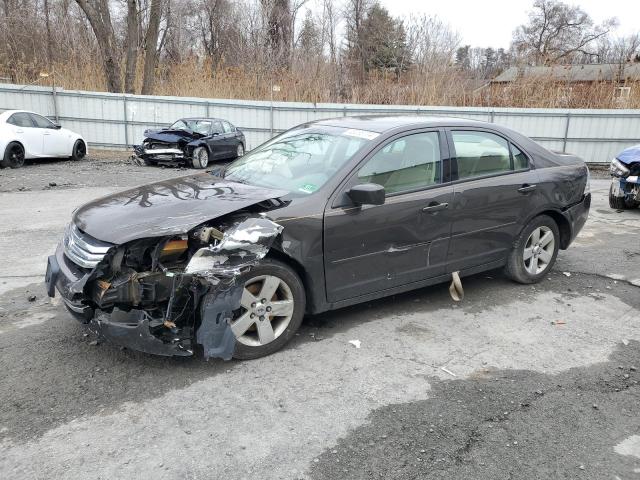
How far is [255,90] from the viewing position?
21609 millimetres


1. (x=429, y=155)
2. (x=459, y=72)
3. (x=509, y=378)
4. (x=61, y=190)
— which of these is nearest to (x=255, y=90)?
(x=459, y=72)

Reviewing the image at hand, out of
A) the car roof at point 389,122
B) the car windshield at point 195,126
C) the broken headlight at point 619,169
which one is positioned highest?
the car roof at point 389,122

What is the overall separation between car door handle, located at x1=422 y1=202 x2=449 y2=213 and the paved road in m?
0.92

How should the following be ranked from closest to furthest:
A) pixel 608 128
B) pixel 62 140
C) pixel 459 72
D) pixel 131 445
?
pixel 131 445, pixel 62 140, pixel 608 128, pixel 459 72

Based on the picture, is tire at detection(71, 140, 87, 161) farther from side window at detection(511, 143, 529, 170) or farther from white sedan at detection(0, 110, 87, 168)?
side window at detection(511, 143, 529, 170)

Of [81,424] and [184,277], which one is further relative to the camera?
[184,277]

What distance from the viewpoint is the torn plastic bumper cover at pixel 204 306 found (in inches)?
132

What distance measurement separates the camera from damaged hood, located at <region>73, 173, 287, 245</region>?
133 inches

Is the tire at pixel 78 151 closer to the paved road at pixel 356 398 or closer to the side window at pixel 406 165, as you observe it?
the paved road at pixel 356 398

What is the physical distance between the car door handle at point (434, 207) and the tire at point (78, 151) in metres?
13.7

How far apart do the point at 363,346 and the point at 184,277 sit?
4.76ft

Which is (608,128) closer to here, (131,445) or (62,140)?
(62,140)

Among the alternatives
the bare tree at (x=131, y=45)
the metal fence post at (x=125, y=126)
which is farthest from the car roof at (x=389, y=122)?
the bare tree at (x=131, y=45)

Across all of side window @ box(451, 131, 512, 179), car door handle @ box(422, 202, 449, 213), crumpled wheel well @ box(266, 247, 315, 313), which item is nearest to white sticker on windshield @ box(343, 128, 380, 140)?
car door handle @ box(422, 202, 449, 213)
